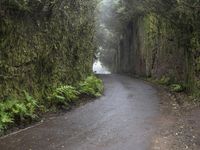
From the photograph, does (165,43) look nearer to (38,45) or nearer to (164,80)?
(164,80)

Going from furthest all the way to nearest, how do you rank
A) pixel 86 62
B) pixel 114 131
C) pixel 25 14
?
pixel 86 62 → pixel 25 14 → pixel 114 131

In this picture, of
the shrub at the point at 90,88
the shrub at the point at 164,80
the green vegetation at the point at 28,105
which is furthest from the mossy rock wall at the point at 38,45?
the shrub at the point at 164,80

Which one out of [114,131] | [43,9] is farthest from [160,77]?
[114,131]

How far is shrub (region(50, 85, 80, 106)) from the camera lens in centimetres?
1380

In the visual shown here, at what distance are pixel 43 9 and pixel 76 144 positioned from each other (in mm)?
6722

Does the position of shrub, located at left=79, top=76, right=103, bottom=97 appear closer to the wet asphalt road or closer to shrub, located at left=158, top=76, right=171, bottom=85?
the wet asphalt road

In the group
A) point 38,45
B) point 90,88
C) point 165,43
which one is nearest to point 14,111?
point 38,45

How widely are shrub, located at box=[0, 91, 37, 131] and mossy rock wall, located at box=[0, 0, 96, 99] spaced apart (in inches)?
17.0

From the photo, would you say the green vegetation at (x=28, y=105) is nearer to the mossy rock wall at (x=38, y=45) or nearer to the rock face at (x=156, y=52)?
the mossy rock wall at (x=38, y=45)

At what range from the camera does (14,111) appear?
35.4 ft

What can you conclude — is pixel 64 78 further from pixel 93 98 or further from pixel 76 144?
pixel 76 144

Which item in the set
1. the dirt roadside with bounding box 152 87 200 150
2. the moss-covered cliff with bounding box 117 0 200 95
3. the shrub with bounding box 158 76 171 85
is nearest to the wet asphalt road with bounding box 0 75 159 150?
the dirt roadside with bounding box 152 87 200 150

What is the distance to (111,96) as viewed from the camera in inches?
700

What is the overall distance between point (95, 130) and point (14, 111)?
2.49m
